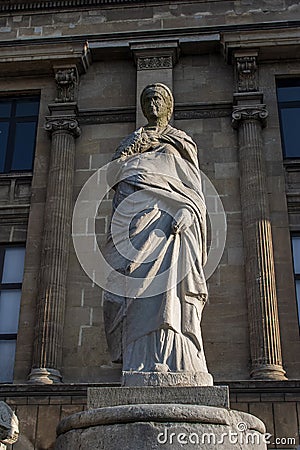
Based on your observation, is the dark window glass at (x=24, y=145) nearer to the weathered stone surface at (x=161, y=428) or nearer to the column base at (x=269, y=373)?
the column base at (x=269, y=373)

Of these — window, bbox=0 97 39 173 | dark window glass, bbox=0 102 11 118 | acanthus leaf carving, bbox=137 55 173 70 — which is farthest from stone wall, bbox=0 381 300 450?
acanthus leaf carving, bbox=137 55 173 70

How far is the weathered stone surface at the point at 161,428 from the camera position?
462cm

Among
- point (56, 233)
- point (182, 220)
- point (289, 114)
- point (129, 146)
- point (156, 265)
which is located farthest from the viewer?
point (289, 114)

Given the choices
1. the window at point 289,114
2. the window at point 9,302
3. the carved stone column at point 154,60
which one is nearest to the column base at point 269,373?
the window at point 9,302

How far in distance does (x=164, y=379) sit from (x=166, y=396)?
0.19 m

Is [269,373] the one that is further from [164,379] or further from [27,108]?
[27,108]

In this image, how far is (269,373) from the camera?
11859mm

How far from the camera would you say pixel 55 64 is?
16.2m

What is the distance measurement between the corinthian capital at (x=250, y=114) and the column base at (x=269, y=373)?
5.79 meters

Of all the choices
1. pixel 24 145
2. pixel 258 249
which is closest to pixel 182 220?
pixel 258 249

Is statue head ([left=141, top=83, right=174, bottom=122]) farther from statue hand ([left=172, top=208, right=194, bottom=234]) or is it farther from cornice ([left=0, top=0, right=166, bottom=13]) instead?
cornice ([left=0, top=0, right=166, bottom=13])

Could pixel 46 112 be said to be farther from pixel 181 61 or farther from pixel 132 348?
pixel 132 348

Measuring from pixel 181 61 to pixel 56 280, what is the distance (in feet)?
21.4

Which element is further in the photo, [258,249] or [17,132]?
[17,132]
